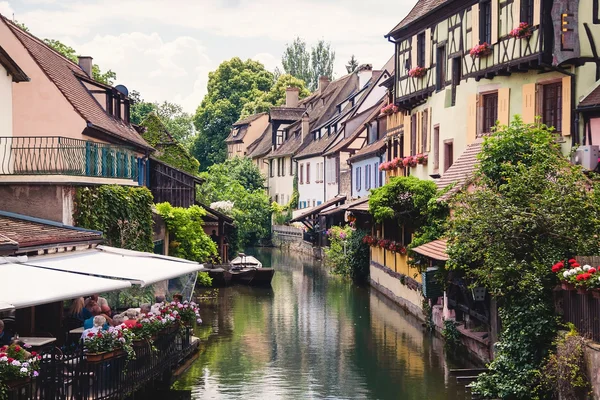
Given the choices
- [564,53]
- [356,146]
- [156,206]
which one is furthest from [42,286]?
[356,146]

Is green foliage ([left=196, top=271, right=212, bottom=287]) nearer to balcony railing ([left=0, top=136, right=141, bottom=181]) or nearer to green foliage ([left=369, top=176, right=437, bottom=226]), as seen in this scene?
green foliage ([left=369, top=176, right=437, bottom=226])

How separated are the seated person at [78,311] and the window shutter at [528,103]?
11.6m

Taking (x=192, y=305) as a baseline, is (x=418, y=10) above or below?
above

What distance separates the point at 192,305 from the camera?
751 inches

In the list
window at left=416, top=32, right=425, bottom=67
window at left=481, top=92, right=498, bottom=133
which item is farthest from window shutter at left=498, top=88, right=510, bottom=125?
window at left=416, top=32, right=425, bottom=67

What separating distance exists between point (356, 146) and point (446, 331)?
31.0m

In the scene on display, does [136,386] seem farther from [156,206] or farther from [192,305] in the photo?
[156,206]

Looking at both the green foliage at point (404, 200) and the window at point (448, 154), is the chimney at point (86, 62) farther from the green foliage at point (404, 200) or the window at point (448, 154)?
the window at point (448, 154)

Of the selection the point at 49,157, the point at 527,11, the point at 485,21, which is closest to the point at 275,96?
the point at 485,21

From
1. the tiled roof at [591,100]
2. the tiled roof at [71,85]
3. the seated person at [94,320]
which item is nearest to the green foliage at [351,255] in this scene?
the tiled roof at [71,85]

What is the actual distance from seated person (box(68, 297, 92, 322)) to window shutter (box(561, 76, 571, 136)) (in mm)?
11313

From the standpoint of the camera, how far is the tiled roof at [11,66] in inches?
755

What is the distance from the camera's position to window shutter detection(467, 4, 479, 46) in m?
25.7

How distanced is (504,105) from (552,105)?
2091 millimetres
